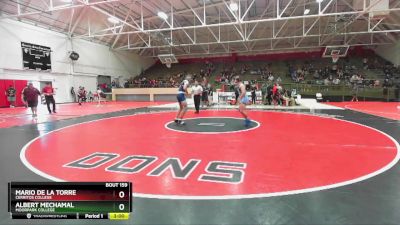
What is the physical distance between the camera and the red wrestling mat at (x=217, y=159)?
140 inches

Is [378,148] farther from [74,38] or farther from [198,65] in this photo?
[198,65]

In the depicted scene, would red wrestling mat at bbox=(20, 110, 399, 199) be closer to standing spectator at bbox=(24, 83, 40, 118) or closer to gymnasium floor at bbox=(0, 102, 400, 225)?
gymnasium floor at bbox=(0, 102, 400, 225)

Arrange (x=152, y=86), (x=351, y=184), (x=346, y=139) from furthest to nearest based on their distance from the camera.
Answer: (x=152, y=86)
(x=346, y=139)
(x=351, y=184)

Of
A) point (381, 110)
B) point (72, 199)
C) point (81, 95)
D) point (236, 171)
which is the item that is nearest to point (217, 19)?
point (81, 95)

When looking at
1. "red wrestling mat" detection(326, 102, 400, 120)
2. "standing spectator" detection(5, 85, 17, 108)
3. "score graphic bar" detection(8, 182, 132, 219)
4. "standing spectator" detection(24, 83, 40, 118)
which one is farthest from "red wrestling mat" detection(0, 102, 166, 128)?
"red wrestling mat" detection(326, 102, 400, 120)

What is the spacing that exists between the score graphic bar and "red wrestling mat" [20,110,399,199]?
46.7 inches

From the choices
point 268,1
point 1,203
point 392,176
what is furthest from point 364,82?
point 1,203

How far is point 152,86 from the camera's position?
28.3 m

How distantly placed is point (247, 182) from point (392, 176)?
2.15 m

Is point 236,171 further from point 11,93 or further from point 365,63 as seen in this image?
point 365,63

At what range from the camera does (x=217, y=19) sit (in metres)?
26.5

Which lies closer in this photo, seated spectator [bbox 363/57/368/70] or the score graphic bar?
the score graphic bar

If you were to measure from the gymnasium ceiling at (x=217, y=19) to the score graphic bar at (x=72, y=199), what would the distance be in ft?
50.5

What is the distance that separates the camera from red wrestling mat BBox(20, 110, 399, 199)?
3559mm
